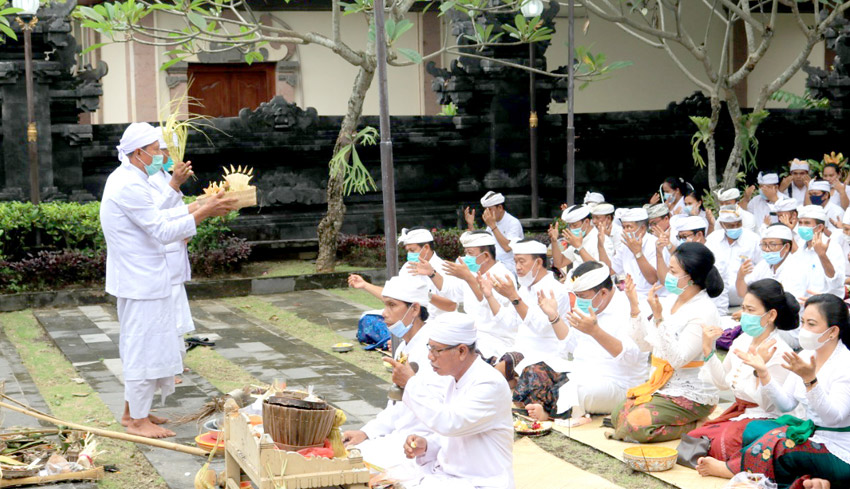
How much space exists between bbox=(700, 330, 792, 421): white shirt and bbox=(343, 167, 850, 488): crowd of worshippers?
1 centimetres

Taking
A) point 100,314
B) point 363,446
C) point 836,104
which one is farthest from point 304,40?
point 836,104

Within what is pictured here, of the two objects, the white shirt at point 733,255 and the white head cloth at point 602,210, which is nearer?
the white shirt at point 733,255

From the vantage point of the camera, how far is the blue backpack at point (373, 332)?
385 inches

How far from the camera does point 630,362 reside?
23.6 ft

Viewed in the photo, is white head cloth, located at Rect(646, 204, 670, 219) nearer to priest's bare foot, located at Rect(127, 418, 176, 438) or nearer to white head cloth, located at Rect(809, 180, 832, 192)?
white head cloth, located at Rect(809, 180, 832, 192)

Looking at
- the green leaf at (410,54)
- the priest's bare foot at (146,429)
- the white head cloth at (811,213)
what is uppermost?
the green leaf at (410,54)

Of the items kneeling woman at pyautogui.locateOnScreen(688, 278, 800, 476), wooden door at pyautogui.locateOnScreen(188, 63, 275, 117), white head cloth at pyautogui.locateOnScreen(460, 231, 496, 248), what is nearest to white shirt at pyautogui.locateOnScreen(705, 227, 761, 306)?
white head cloth at pyautogui.locateOnScreen(460, 231, 496, 248)

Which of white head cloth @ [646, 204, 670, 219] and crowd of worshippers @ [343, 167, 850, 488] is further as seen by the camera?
white head cloth @ [646, 204, 670, 219]

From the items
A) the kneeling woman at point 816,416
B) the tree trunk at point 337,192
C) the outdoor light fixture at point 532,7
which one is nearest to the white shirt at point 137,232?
the kneeling woman at point 816,416

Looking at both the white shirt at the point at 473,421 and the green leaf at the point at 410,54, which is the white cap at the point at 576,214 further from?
the white shirt at the point at 473,421

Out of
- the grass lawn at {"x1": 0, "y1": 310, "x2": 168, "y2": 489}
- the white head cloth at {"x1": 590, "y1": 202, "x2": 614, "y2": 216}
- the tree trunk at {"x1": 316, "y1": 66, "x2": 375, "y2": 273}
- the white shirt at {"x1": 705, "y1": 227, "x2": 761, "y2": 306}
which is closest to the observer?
the grass lawn at {"x1": 0, "y1": 310, "x2": 168, "y2": 489}

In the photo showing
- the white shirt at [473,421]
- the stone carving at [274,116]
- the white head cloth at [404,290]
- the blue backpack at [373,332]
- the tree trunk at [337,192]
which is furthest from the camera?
the stone carving at [274,116]

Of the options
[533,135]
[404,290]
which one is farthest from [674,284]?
[533,135]

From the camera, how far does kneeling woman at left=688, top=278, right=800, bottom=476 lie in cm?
615
